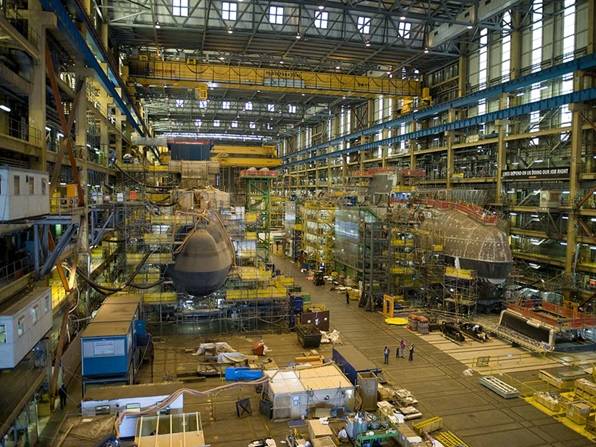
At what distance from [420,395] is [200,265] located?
39.4 feet

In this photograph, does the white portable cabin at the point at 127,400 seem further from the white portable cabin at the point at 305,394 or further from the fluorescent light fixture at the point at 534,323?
the fluorescent light fixture at the point at 534,323

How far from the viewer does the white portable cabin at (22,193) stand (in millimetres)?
12594

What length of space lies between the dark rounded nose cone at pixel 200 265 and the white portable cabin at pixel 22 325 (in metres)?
7.07

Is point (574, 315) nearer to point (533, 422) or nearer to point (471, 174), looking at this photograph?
point (533, 422)

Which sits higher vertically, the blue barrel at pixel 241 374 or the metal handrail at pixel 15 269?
the metal handrail at pixel 15 269

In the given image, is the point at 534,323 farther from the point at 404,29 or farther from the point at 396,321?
the point at 404,29

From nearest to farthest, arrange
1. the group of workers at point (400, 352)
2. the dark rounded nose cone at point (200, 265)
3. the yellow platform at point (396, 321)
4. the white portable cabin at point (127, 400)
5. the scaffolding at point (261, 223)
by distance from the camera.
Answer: the white portable cabin at point (127, 400) < the dark rounded nose cone at point (200, 265) < the group of workers at point (400, 352) < the yellow platform at point (396, 321) < the scaffolding at point (261, 223)

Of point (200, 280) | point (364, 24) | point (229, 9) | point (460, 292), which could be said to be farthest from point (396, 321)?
point (229, 9)

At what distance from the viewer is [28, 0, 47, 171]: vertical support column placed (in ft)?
65.3

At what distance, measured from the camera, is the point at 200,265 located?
22.1 m

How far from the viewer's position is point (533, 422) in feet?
59.7

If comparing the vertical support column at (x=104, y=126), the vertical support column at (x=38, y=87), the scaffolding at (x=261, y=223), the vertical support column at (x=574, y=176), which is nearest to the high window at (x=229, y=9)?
the vertical support column at (x=104, y=126)

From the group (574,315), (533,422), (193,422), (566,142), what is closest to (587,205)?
(566,142)

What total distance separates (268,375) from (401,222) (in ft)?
66.8
